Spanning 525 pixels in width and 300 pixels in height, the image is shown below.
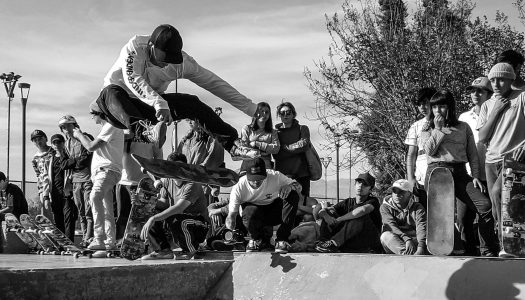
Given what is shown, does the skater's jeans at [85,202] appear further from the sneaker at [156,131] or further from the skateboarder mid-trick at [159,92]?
the sneaker at [156,131]

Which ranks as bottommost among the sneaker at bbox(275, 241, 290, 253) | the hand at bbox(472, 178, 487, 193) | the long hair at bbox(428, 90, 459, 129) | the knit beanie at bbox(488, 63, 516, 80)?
the sneaker at bbox(275, 241, 290, 253)

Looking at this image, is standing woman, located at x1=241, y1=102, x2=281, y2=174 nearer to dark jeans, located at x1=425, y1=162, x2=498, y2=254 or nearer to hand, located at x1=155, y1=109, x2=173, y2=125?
dark jeans, located at x1=425, y1=162, x2=498, y2=254

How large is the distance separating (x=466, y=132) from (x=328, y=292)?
2.00 metres

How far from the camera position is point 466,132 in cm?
630

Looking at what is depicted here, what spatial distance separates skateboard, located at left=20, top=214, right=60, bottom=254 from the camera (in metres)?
7.87

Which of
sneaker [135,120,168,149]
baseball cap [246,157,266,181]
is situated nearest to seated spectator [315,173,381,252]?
baseball cap [246,157,266,181]

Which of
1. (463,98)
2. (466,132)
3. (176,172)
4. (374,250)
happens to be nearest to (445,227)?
(466,132)

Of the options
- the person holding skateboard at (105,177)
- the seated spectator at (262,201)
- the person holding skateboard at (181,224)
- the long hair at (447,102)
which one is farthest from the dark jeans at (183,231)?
the long hair at (447,102)

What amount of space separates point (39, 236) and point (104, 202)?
150cm

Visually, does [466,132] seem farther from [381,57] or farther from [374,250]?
[381,57]

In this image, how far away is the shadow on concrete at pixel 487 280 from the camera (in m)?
4.91

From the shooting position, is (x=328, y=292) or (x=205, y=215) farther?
(x=205, y=215)

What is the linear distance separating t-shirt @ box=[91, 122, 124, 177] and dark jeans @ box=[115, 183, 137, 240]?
351mm

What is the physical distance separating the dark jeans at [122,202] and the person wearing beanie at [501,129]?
3681mm
